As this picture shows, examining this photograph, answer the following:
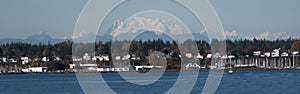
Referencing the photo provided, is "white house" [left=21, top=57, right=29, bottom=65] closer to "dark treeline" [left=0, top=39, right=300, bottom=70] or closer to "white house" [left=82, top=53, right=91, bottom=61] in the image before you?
"dark treeline" [left=0, top=39, right=300, bottom=70]

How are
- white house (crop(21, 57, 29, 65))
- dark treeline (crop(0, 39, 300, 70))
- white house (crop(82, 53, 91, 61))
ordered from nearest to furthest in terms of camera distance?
dark treeline (crop(0, 39, 300, 70)) < white house (crop(82, 53, 91, 61)) < white house (crop(21, 57, 29, 65))

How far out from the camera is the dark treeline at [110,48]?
147 m

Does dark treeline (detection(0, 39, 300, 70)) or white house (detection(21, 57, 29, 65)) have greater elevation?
dark treeline (detection(0, 39, 300, 70))

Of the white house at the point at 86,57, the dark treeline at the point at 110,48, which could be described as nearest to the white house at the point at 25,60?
the dark treeline at the point at 110,48

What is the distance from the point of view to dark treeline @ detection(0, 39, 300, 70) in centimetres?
14714

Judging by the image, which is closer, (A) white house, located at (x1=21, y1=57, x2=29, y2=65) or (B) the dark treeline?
(B) the dark treeline

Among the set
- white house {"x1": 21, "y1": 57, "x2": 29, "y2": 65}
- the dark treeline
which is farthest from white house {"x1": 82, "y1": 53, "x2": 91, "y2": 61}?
white house {"x1": 21, "y1": 57, "x2": 29, "y2": 65}

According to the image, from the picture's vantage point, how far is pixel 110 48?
524 feet

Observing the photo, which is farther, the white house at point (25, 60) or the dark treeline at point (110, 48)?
the white house at point (25, 60)

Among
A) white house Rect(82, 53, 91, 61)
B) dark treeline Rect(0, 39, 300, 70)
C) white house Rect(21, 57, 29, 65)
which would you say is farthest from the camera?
white house Rect(21, 57, 29, 65)

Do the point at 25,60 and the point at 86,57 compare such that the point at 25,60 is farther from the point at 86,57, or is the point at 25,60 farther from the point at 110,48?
the point at 86,57

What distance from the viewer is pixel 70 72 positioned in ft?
500

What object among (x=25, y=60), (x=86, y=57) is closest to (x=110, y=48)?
(x=86, y=57)

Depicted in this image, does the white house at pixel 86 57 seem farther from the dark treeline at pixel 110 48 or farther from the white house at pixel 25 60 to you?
the white house at pixel 25 60
